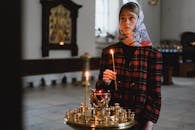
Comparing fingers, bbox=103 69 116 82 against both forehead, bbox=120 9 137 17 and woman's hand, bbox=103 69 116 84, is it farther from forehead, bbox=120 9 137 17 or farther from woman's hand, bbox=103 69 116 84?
forehead, bbox=120 9 137 17

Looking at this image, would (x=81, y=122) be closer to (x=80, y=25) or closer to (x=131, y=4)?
(x=131, y=4)

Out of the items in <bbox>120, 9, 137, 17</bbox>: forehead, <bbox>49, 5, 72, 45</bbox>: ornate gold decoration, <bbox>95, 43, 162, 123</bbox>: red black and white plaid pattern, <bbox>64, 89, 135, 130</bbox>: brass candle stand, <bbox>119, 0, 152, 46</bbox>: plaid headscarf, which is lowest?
<bbox>64, 89, 135, 130</bbox>: brass candle stand

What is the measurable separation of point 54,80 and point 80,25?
2.58 meters

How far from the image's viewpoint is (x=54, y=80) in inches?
Result: 570

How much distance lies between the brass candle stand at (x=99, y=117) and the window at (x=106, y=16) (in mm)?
16026

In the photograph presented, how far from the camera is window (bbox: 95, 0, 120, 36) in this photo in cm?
1816

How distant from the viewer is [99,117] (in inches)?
75.0

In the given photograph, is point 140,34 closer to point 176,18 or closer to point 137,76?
point 137,76

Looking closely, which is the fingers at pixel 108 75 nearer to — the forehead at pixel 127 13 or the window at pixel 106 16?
the forehead at pixel 127 13

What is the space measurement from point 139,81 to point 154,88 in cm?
10

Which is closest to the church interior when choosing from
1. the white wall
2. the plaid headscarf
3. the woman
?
the white wall

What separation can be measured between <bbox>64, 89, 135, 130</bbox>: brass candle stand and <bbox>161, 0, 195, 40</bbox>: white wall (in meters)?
19.5

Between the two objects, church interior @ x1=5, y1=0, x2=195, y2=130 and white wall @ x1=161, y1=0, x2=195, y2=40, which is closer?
church interior @ x1=5, y1=0, x2=195, y2=130
